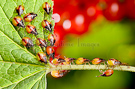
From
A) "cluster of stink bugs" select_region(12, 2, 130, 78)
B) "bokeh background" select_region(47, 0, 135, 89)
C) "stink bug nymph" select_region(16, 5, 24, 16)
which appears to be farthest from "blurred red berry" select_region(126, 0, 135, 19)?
"stink bug nymph" select_region(16, 5, 24, 16)

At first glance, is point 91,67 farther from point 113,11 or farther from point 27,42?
point 113,11

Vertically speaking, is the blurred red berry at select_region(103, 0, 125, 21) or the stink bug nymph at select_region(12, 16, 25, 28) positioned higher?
the blurred red berry at select_region(103, 0, 125, 21)

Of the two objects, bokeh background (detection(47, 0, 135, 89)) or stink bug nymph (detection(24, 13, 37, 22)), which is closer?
stink bug nymph (detection(24, 13, 37, 22))

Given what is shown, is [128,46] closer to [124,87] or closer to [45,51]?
[124,87]

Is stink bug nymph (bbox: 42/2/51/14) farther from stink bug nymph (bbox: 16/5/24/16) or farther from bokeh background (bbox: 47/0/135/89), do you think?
bokeh background (bbox: 47/0/135/89)

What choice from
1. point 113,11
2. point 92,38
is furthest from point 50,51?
point 113,11

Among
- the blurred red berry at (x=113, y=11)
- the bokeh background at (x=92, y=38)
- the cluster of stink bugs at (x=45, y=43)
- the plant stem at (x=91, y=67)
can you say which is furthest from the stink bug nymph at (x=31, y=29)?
the blurred red berry at (x=113, y=11)
